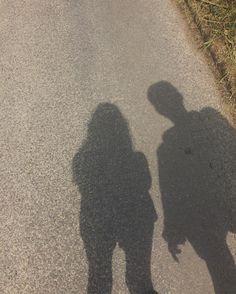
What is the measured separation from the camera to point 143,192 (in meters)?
5.21

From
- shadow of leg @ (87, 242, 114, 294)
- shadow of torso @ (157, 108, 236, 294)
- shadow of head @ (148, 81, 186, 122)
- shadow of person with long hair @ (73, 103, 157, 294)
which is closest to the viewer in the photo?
shadow of leg @ (87, 242, 114, 294)

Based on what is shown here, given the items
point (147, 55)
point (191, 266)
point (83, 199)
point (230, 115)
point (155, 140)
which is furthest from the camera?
point (147, 55)

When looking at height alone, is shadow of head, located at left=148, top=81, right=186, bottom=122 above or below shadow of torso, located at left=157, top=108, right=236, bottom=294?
above

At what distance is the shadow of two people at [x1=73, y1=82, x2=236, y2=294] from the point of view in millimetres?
4711

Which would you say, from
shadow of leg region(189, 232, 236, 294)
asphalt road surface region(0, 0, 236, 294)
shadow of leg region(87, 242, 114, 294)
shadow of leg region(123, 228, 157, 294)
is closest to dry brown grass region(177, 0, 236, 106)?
asphalt road surface region(0, 0, 236, 294)

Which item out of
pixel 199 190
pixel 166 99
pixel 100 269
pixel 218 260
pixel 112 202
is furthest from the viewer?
pixel 166 99

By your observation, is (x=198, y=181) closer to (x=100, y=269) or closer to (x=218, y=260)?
(x=218, y=260)

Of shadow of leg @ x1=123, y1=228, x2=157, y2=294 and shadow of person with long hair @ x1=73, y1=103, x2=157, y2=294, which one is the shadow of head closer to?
shadow of person with long hair @ x1=73, y1=103, x2=157, y2=294

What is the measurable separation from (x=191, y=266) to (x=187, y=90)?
2.86 meters

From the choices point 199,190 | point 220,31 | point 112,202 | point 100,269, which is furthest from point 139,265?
point 220,31

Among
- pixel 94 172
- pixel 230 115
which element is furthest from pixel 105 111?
pixel 230 115

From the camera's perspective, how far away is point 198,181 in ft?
17.6

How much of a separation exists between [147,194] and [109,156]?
775 mm

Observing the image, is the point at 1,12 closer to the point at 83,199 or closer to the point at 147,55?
the point at 147,55
